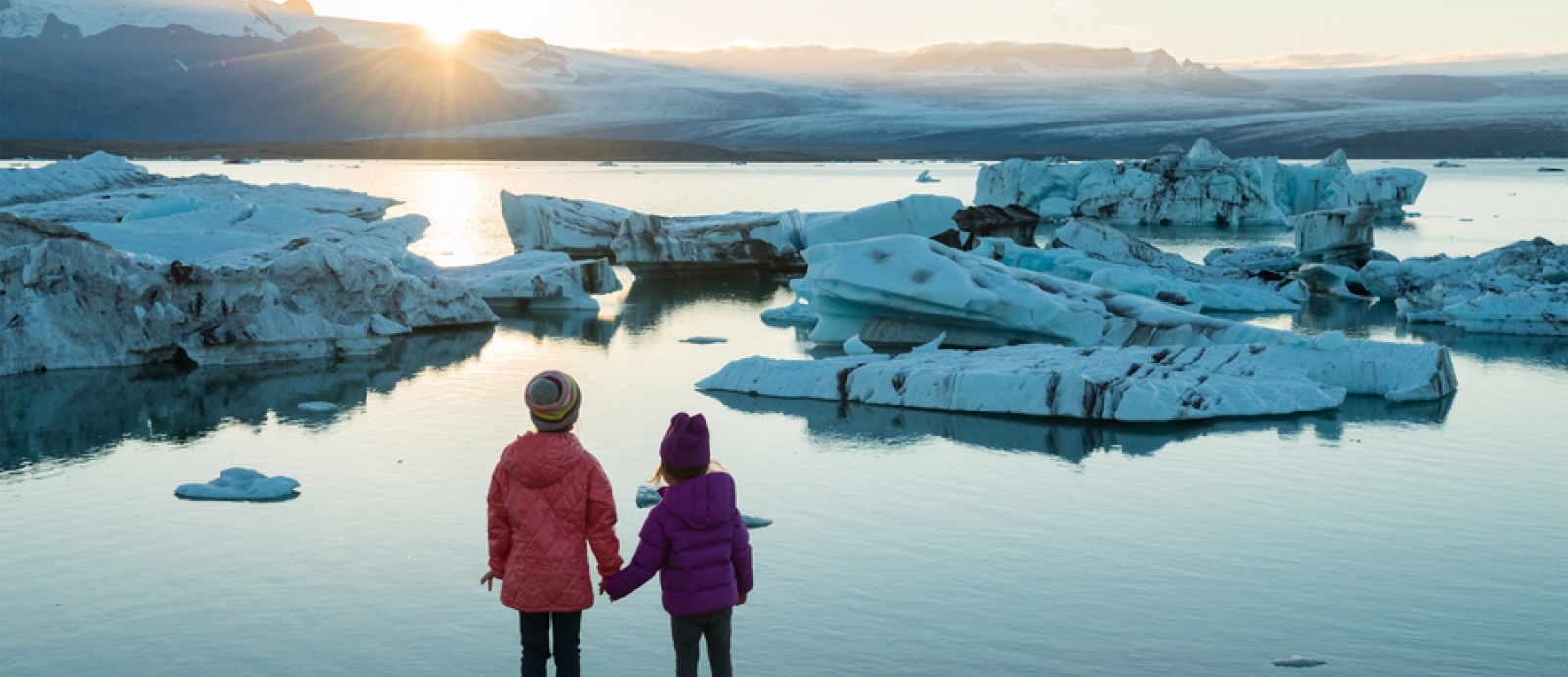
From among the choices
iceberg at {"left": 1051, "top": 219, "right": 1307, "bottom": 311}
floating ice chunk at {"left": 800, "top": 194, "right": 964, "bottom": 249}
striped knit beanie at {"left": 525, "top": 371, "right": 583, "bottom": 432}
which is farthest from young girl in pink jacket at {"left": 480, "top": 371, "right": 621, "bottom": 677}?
floating ice chunk at {"left": 800, "top": 194, "right": 964, "bottom": 249}

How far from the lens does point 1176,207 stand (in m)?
33.3

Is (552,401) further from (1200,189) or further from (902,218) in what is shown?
(1200,189)

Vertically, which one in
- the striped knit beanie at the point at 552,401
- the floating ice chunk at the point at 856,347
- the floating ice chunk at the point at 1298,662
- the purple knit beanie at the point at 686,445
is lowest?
the floating ice chunk at the point at 856,347

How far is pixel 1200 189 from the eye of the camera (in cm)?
3284

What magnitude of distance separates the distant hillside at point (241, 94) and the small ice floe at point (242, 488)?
4136 inches

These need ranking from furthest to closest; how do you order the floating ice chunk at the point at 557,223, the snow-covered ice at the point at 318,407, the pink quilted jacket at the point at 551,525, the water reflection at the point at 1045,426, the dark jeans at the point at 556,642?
1. the floating ice chunk at the point at 557,223
2. the snow-covered ice at the point at 318,407
3. the water reflection at the point at 1045,426
4. the dark jeans at the point at 556,642
5. the pink quilted jacket at the point at 551,525

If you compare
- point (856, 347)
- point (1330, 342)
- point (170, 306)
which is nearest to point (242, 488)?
point (170, 306)

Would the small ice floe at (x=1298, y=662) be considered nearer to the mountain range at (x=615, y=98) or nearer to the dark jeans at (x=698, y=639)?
the dark jeans at (x=698, y=639)

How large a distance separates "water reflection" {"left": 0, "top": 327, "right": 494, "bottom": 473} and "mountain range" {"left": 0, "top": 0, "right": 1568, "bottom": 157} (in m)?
70.1

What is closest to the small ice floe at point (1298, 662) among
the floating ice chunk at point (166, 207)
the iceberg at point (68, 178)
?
the floating ice chunk at point (166, 207)

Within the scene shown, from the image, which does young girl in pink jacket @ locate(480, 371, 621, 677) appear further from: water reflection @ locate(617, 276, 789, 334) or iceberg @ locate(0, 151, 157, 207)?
iceberg @ locate(0, 151, 157, 207)

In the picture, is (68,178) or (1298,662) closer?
(1298,662)

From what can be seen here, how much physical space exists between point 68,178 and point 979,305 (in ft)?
77.3

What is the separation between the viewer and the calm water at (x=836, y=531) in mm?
4711
